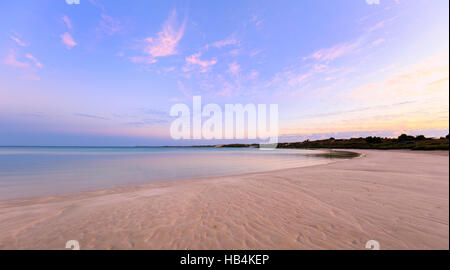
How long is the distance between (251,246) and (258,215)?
167 cm

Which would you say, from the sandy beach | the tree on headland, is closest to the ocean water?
the sandy beach

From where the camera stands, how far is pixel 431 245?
133 inches

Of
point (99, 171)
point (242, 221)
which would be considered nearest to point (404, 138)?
point (242, 221)

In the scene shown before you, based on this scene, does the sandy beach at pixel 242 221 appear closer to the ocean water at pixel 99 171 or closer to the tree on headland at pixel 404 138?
the ocean water at pixel 99 171

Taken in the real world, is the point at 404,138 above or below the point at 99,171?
above

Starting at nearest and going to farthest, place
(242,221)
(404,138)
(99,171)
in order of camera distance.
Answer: (242,221)
(99,171)
(404,138)

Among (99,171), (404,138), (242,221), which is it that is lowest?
(99,171)

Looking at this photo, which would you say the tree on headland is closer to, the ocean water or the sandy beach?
the ocean water

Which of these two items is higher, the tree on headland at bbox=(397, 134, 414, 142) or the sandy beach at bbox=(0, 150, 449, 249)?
the tree on headland at bbox=(397, 134, 414, 142)

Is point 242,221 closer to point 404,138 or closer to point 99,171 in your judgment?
point 99,171

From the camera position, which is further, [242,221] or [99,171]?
[99,171]
